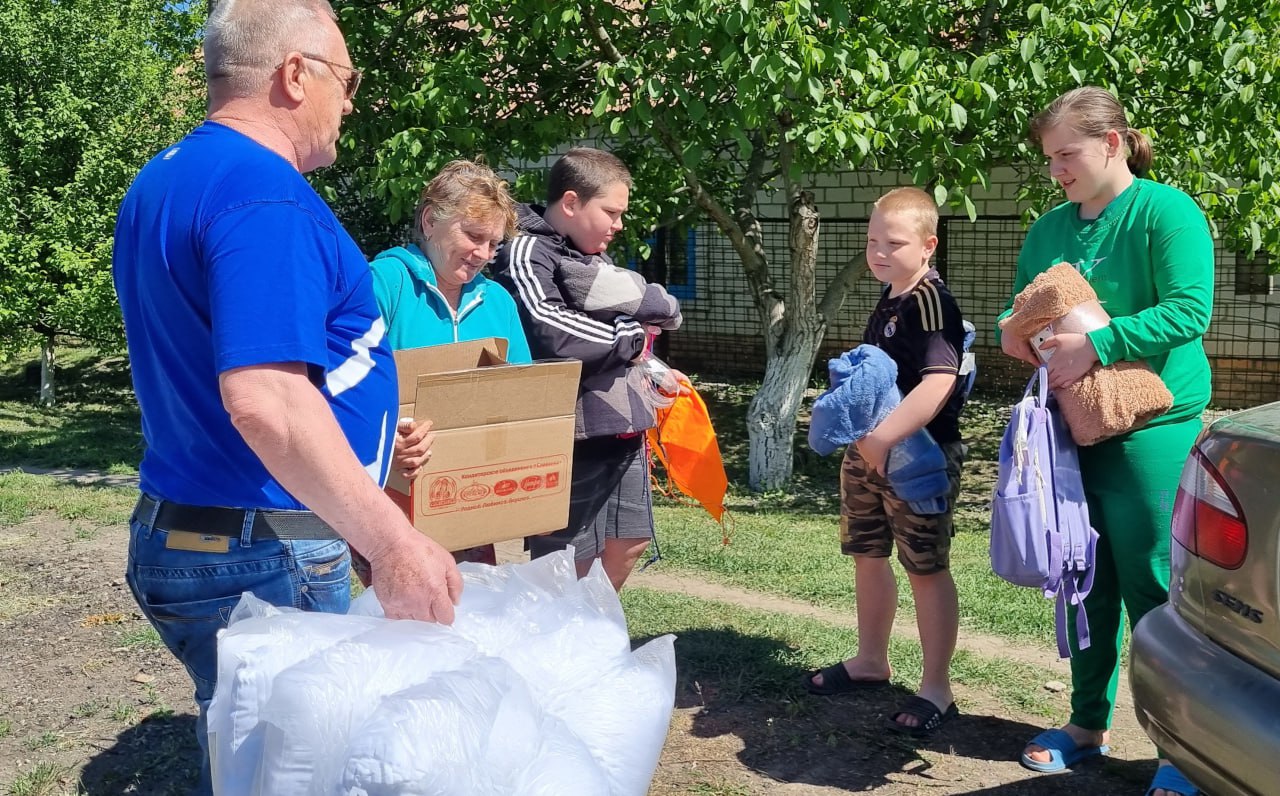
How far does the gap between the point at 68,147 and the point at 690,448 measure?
11.1 m

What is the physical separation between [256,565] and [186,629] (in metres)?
0.22

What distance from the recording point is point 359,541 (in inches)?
81.7

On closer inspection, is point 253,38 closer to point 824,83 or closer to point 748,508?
point 824,83

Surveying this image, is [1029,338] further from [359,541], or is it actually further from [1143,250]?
[359,541]

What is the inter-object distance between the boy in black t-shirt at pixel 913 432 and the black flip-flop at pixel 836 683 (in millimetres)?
315

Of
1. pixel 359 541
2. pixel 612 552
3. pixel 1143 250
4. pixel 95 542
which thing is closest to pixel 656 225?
pixel 95 542

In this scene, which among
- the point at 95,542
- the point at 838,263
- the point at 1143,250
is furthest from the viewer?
the point at 838,263

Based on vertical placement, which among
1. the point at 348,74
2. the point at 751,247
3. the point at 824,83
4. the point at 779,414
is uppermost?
the point at 824,83

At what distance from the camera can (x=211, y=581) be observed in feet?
7.61

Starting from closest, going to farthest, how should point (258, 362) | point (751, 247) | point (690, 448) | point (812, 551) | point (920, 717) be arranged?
point (258, 362)
point (920, 717)
point (690, 448)
point (812, 551)
point (751, 247)

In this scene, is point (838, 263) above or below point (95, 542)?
above

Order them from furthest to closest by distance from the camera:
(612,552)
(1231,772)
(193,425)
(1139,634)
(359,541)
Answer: (612,552) → (1139,634) → (1231,772) → (193,425) → (359,541)

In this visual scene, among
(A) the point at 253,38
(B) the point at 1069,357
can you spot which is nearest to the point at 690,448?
(B) the point at 1069,357

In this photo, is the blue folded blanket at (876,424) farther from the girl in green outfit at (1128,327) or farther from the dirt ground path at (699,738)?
the dirt ground path at (699,738)
